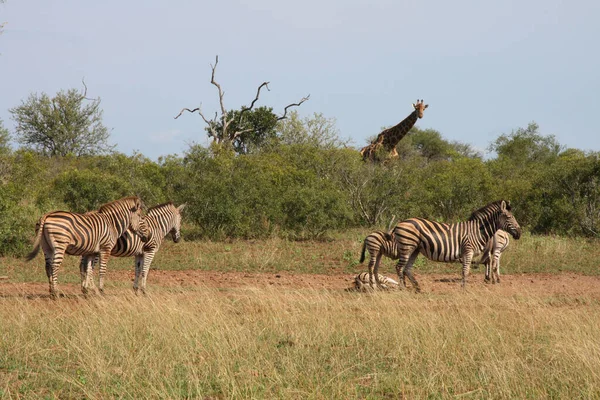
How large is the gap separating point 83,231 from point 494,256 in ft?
25.8

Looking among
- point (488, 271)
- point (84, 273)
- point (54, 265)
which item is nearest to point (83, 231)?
point (54, 265)

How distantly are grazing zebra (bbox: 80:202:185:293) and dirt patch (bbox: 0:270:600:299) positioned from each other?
575 mm

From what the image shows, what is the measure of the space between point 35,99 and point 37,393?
39238mm

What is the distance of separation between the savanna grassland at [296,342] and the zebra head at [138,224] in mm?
1003

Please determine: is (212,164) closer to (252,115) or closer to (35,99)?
(252,115)

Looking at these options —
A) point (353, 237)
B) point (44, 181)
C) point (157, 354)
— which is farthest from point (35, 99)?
point (157, 354)

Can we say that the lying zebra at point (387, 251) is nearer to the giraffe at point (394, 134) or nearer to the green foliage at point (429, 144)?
the giraffe at point (394, 134)

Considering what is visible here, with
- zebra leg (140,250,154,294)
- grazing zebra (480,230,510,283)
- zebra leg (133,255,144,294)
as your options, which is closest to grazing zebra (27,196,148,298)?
zebra leg (140,250,154,294)

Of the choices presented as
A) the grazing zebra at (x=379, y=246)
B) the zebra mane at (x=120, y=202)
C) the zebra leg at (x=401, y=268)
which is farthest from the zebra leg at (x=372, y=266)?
the zebra mane at (x=120, y=202)

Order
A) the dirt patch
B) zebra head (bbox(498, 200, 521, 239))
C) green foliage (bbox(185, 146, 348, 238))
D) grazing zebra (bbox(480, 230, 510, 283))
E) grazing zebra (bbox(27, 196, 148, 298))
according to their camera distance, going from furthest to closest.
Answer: green foliage (bbox(185, 146, 348, 238)), grazing zebra (bbox(480, 230, 510, 283)), zebra head (bbox(498, 200, 521, 239)), the dirt patch, grazing zebra (bbox(27, 196, 148, 298))

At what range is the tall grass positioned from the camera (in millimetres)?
6402

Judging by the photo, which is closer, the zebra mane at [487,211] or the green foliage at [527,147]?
the zebra mane at [487,211]

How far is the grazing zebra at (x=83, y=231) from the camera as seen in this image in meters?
10.7

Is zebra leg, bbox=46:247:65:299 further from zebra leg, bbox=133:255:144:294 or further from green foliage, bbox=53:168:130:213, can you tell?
green foliage, bbox=53:168:130:213
